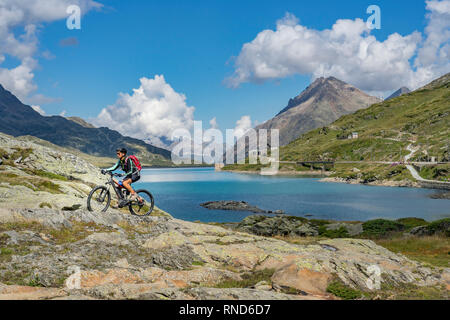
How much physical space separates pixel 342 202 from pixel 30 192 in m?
119

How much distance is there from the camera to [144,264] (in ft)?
52.4

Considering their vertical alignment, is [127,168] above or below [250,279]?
above

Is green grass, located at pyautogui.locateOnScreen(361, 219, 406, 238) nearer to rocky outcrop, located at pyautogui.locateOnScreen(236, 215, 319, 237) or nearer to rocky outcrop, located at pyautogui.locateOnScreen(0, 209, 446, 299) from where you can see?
rocky outcrop, located at pyautogui.locateOnScreen(236, 215, 319, 237)

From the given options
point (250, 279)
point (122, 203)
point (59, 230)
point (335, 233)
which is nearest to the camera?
point (250, 279)

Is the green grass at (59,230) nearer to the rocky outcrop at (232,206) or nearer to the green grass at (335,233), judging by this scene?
the green grass at (335,233)

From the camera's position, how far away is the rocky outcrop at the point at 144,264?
1197 centimetres

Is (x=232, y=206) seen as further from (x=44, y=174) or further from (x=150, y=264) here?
(x=150, y=264)

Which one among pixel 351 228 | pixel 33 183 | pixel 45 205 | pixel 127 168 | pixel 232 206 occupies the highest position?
pixel 127 168

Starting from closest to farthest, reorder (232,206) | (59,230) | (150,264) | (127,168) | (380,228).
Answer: (150,264) < (59,230) < (127,168) < (380,228) < (232,206)

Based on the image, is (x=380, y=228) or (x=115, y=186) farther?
(x=380, y=228)

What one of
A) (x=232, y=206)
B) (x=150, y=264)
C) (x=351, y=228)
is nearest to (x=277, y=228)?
(x=351, y=228)

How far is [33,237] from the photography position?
1672 centimetres
